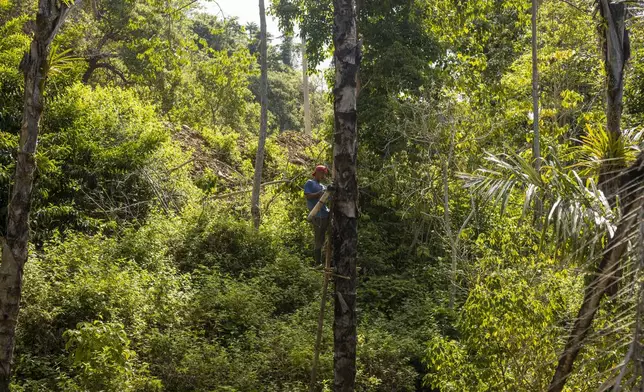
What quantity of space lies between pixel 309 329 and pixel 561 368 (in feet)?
16.7

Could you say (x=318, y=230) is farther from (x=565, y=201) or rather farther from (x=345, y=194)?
(x=565, y=201)

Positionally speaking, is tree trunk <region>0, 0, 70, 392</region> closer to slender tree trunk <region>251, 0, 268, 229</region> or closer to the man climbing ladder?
the man climbing ladder

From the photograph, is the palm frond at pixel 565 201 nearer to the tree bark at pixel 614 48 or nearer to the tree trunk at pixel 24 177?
the tree bark at pixel 614 48

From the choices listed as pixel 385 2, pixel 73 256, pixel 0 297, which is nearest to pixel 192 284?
pixel 73 256

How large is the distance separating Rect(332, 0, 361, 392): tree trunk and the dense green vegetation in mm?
567

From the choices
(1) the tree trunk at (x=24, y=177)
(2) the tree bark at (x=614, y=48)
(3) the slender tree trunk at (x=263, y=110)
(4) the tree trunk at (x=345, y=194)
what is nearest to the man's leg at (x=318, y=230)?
(3) the slender tree trunk at (x=263, y=110)

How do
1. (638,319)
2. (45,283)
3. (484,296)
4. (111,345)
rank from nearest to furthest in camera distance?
(638,319), (484,296), (111,345), (45,283)

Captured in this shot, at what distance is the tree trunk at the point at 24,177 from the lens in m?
5.12

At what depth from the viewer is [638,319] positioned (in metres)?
2.04

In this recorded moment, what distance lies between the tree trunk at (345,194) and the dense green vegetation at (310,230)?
57 centimetres

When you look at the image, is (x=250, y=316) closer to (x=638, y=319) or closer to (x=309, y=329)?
(x=309, y=329)

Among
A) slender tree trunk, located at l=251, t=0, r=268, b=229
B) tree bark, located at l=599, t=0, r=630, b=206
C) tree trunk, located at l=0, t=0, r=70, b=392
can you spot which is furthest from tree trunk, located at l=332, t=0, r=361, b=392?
slender tree trunk, located at l=251, t=0, r=268, b=229

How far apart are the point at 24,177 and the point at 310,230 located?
8881 mm

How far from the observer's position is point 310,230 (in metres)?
13.7
